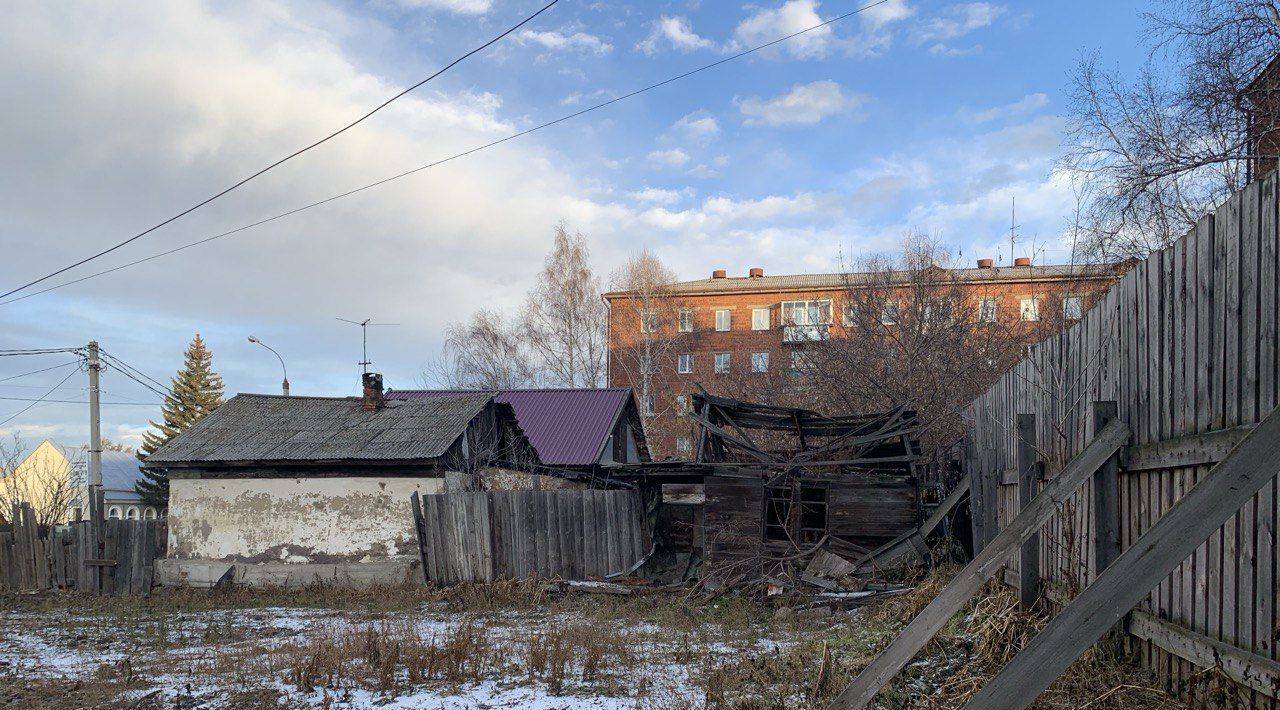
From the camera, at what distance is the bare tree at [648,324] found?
44.2 m

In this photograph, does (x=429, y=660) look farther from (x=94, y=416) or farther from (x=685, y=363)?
(x=685, y=363)

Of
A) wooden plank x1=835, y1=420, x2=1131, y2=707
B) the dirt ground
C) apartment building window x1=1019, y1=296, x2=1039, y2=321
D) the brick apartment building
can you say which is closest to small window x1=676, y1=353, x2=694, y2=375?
the brick apartment building

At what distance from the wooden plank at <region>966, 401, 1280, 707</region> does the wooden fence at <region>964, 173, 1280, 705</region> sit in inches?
32.4

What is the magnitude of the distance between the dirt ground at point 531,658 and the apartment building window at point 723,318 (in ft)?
121

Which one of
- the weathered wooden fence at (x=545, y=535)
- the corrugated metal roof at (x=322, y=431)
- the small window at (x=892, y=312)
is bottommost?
the weathered wooden fence at (x=545, y=535)

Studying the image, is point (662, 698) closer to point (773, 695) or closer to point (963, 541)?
point (773, 695)

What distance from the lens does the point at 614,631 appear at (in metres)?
10.8

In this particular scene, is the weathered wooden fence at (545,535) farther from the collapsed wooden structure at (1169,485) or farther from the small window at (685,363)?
the small window at (685,363)

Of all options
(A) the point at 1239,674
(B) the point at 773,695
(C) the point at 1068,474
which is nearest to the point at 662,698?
(B) the point at 773,695

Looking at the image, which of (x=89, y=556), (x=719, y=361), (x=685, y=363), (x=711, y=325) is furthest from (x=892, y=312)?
(x=711, y=325)

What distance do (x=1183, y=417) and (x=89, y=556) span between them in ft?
64.8

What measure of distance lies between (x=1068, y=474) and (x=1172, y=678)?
116 centimetres

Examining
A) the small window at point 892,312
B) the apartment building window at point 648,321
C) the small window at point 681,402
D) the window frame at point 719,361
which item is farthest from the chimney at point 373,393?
the window frame at point 719,361

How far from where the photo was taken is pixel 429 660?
854 cm
